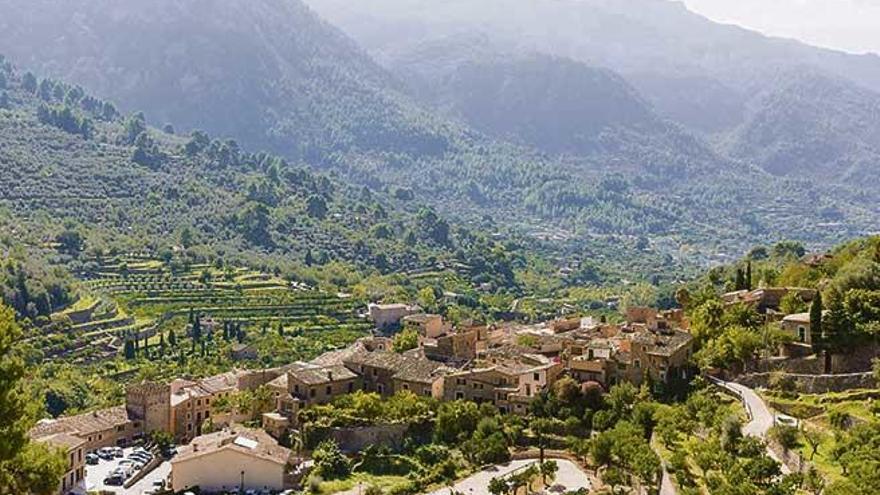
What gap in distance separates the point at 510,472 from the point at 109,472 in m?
17.6

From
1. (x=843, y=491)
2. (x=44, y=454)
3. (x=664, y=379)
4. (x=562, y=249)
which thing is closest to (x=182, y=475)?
(x=44, y=454)

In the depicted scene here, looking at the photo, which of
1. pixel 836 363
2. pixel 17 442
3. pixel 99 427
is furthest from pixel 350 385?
pixel 17 442

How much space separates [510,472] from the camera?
4569cm

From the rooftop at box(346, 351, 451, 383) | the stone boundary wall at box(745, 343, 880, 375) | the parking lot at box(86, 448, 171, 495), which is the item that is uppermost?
the stone boundary wall at box(745, 343, 880, 375)

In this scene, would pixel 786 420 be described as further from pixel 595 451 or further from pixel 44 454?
pixel 44 454

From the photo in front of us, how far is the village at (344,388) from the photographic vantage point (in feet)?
153

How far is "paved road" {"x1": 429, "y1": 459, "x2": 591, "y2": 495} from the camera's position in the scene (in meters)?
43.9

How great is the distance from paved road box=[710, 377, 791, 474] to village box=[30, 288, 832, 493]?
2.58 meters

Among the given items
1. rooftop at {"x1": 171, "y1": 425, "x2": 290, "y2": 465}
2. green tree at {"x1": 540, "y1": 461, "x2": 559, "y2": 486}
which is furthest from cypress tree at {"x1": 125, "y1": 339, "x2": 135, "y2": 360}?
green tree at {"x1": 540, "y1": 461, "x2": 559, "y2": 486}

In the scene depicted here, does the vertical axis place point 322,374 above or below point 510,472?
above

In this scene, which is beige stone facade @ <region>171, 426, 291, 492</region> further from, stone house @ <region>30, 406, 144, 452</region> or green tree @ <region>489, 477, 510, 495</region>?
green tree @ <region>489, 477, 510, 495</region>

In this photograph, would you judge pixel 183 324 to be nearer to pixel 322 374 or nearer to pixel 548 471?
pixel 322 374

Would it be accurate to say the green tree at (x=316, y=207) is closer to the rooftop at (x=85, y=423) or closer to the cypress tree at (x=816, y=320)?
the rooftop at (x=85, y=423)

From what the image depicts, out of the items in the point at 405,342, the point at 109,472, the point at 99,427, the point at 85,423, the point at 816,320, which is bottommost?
the point at 109,472
